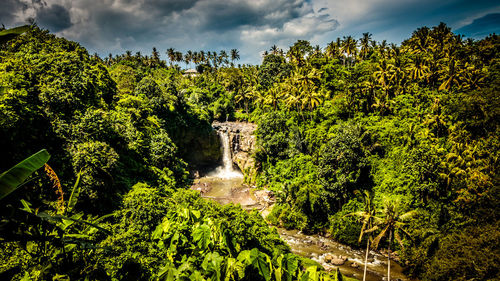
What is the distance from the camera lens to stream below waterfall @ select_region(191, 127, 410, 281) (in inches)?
756

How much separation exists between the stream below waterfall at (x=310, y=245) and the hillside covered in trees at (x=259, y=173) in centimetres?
121

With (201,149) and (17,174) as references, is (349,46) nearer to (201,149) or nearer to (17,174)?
(201,149)

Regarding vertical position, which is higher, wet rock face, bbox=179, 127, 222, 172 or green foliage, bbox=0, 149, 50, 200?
green foliage, bbox=0, 149, 50, 200

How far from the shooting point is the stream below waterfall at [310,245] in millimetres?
19203

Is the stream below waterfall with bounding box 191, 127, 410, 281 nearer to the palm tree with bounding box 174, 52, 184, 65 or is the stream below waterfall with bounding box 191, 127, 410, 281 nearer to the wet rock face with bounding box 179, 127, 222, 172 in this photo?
the wet rock face with bounding box 179, 127, 222, 172

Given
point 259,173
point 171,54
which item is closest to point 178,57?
point 171,54

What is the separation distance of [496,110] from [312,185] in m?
19.1

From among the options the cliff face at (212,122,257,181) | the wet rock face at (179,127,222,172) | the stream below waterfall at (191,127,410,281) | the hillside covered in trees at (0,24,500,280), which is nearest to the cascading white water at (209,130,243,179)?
the cliff face at (212,122,257,181)

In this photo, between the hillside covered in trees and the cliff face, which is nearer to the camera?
the hillside covered in trees

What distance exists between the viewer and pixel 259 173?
38.9 meters

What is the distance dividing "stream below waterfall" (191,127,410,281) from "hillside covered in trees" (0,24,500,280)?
1.21m

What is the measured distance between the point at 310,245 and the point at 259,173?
1723 cm

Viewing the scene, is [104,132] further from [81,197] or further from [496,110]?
[496,110]

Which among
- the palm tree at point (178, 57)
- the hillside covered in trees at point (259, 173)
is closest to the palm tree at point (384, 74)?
the hillside covered in trees at point (259, 173)
